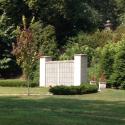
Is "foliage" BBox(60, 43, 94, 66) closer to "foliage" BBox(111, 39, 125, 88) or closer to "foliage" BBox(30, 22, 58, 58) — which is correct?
"foliage" BBox(30, 22, 58, 58)

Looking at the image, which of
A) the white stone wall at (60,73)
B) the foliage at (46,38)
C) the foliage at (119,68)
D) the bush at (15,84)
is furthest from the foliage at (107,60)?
the foliage at (46,38)

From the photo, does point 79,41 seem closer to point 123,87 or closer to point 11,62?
point 11,62

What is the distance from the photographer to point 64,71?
39.6m

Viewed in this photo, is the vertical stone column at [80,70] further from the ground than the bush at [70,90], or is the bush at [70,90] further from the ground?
the vertical stone column at [80,70]

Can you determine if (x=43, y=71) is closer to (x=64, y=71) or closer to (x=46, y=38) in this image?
(x=64, y=71)

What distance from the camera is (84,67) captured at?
37531mm

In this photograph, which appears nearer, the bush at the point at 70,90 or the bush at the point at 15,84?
the bush at the point at 70,90

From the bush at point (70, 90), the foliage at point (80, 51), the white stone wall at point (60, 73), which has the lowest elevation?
the bush at point (70, 90)

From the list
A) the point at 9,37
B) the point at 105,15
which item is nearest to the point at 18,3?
the point at 9,37

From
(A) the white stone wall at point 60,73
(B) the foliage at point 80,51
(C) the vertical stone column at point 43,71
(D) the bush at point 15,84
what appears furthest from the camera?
(B) the foliage at point 80,51

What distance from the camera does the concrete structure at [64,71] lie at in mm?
37469

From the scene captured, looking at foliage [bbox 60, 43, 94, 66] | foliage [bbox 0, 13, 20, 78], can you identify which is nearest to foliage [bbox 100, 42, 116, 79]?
foliage [bbox 60, 43, 94, 66]

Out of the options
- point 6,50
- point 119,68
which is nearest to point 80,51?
point 6,50

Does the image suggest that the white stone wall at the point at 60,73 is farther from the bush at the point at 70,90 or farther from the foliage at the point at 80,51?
the bush at the point at 70,90
